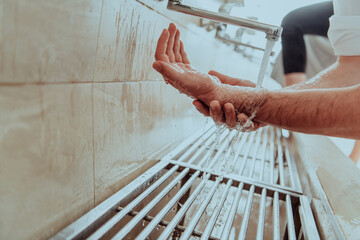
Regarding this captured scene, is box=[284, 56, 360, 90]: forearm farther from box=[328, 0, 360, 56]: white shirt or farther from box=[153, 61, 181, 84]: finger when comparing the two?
box=[153, 61, 181, 84]: finger

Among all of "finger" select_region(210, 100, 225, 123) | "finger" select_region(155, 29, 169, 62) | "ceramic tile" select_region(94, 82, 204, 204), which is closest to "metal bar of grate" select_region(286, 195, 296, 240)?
"finger" select_region(210, 100, 225, 123)

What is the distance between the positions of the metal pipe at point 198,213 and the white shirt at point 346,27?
0.69 metres

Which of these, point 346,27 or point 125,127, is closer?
point 125,127

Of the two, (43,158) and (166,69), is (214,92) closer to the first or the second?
(166,69)

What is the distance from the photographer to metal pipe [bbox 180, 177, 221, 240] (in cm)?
59

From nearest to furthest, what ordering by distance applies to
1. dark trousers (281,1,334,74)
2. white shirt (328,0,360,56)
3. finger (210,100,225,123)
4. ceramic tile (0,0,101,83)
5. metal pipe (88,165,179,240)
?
ceramic tile (0,0,101,83)
metal pipe (88,165,179,240)
finger (210,100,225,123)
white shirt (328,0,360,56)
dark trousers (281,1,334,74)

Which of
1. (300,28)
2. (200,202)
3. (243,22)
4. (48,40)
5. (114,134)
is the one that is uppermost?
(300,28)

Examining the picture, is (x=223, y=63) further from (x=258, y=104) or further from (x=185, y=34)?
(x=258, y=104)

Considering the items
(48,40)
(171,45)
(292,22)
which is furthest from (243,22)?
(292,22)

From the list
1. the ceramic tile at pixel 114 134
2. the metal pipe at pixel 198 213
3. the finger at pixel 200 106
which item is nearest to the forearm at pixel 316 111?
the finger at pixel 200 106

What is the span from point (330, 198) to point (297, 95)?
0.98ft

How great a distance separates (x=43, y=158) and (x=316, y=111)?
608 millimetres

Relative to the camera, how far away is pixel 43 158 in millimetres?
460

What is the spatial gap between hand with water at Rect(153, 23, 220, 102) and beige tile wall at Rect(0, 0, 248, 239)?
60mm
